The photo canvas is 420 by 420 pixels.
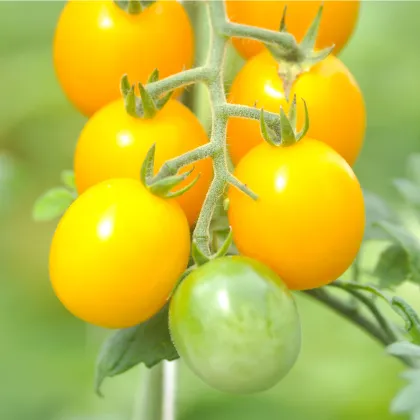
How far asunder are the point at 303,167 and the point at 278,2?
6.4 inches

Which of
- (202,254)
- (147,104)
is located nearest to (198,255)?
(202,254)

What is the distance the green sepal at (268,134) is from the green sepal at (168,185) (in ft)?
0.16

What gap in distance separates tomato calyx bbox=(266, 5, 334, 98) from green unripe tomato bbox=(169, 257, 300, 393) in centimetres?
14

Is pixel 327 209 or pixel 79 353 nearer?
pixel 327 209

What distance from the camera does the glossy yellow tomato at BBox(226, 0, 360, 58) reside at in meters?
0.58

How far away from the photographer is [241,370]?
0.44m

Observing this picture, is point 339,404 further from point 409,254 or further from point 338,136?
point 338,136

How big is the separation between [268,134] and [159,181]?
0.23ft

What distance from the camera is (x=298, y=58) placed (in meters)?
0.53

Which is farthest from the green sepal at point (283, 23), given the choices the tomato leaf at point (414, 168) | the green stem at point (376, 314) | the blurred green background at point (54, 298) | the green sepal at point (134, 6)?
the blurred green background at point (54, 298)

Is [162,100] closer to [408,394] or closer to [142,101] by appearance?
[142,101]

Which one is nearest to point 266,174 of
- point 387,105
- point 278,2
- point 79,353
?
point 278,2

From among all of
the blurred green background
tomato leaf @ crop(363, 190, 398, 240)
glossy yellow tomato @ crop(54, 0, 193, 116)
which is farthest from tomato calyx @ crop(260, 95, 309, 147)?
the blurred green background

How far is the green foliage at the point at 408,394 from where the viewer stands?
1.66ft
